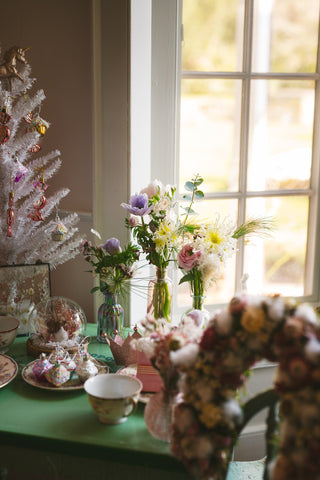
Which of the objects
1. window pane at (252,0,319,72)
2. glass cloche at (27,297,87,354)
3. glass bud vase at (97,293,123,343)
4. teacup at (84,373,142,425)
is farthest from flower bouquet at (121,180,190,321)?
window pane at (252,0,319,72)

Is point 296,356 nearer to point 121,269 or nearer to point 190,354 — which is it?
point 190,354

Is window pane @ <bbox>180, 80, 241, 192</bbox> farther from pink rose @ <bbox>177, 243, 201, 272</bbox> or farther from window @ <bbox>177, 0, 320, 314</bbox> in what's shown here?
pink rose @ <bbox>177, 243, 201, 272</bbox>

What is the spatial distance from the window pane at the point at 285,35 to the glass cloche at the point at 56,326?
1.11 meters

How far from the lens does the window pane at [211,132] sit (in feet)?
6.35

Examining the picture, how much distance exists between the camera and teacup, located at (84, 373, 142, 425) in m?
1.23

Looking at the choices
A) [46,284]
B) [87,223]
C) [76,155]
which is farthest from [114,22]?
[46,284]

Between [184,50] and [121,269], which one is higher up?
[184,50]

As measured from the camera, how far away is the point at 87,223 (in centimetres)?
188

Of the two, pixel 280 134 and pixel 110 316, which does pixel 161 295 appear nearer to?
pixel 110 316

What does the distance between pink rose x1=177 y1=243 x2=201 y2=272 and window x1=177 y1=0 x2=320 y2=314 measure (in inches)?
Answer: 16.9

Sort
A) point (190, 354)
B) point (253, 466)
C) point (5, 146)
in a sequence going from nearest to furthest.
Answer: point (190, 354) → point (253, 466) → point (5, 146)

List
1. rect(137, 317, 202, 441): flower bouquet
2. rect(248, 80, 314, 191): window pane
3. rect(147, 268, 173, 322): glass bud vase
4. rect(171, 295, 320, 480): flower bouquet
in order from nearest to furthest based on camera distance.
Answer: rect(171, 295, 320, 480): flower bouquet, rect(137, 317, 202, 441): flower bouquet, rect(147, 268, 173, 322): glass bud vase, rect(248, 80, 314, 191): window pane

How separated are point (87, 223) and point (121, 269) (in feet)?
1.13

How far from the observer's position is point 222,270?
2049mm
